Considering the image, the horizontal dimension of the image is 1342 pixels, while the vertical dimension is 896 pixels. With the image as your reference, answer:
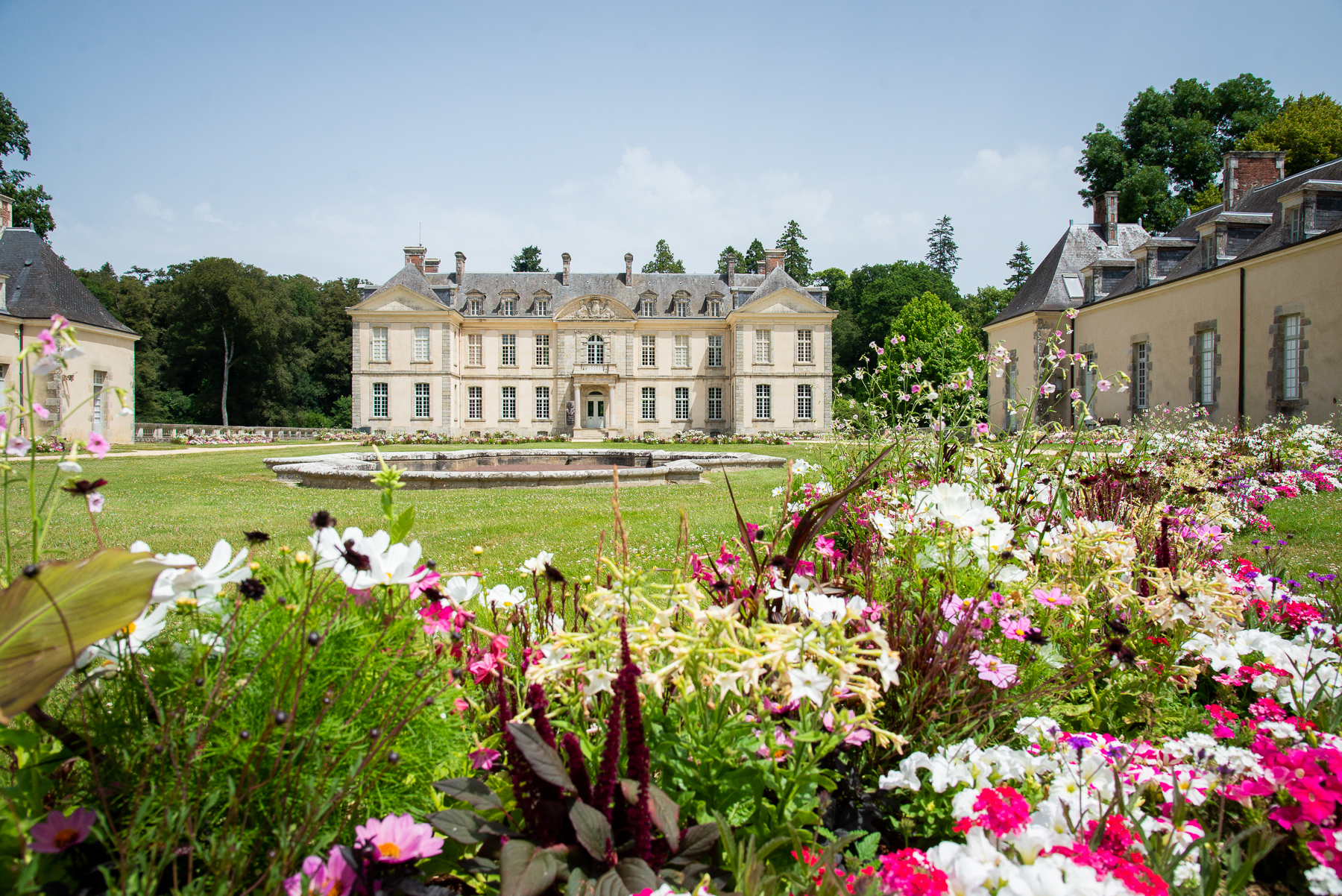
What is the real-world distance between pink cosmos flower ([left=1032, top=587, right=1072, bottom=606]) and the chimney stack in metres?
25.7

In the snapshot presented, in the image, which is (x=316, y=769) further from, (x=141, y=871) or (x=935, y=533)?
(x=935, y=533)

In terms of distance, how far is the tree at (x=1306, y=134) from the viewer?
2503 cm

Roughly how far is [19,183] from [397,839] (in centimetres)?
4148

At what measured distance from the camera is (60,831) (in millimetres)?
984

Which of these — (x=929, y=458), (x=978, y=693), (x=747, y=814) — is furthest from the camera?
(x=929, y=458)

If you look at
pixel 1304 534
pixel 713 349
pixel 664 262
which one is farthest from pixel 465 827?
pixel 664 262

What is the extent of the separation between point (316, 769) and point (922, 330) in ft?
139

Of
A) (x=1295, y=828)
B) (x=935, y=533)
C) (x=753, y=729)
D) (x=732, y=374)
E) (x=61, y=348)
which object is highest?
(x=732, y=374)

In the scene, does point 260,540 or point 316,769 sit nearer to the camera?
point 316,769

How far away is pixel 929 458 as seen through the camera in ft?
14.8

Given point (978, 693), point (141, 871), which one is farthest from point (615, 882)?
point (978, 693)

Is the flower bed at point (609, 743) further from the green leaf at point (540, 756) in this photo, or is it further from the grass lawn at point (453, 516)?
Answer: the grass lawn at point (453, 516)

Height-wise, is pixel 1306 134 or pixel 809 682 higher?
pixel 1306 134

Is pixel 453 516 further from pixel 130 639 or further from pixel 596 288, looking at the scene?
pixel 596 288
